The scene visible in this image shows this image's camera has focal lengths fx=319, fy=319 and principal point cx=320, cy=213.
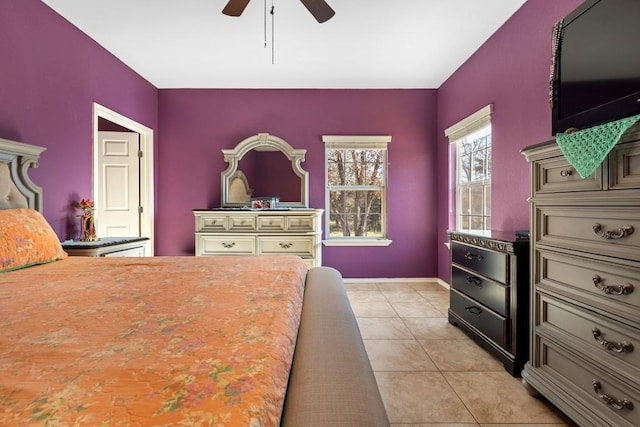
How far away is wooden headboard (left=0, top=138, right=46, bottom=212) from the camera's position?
2.11 meters

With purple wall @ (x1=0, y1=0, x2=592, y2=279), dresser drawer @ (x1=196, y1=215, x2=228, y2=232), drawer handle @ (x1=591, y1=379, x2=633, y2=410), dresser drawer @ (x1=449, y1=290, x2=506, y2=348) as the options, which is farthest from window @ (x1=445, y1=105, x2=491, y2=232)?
dresser drawer @ (x1=196, y1=215, x2=228, y2=232)

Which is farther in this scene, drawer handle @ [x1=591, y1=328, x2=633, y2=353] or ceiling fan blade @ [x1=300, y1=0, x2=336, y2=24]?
ceiling fan blade @ [x1=300, y1=0, x2=336, y2=24]

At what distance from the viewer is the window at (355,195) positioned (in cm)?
447

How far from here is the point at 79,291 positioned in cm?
129

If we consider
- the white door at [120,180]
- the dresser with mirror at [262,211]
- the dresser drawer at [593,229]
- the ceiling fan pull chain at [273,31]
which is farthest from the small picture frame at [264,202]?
the dresser drawer at [593,229]

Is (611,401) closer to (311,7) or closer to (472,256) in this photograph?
(472,256)

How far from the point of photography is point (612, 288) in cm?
133

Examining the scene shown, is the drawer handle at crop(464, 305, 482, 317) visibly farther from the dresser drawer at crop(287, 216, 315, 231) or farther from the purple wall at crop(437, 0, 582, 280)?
the dresser drawer at crop(287, 216, 315, 231)

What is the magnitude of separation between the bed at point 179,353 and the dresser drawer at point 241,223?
2.21 metres

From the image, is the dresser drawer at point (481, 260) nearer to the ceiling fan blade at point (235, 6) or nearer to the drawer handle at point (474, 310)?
the drawer handle at point (474, 310)

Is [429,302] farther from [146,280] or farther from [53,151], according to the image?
[53,151]

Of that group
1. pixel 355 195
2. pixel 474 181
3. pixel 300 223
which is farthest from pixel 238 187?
pixel 474 181

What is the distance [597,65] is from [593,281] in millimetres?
1042

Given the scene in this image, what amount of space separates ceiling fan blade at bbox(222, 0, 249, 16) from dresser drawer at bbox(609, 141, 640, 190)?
2194 millimetres
